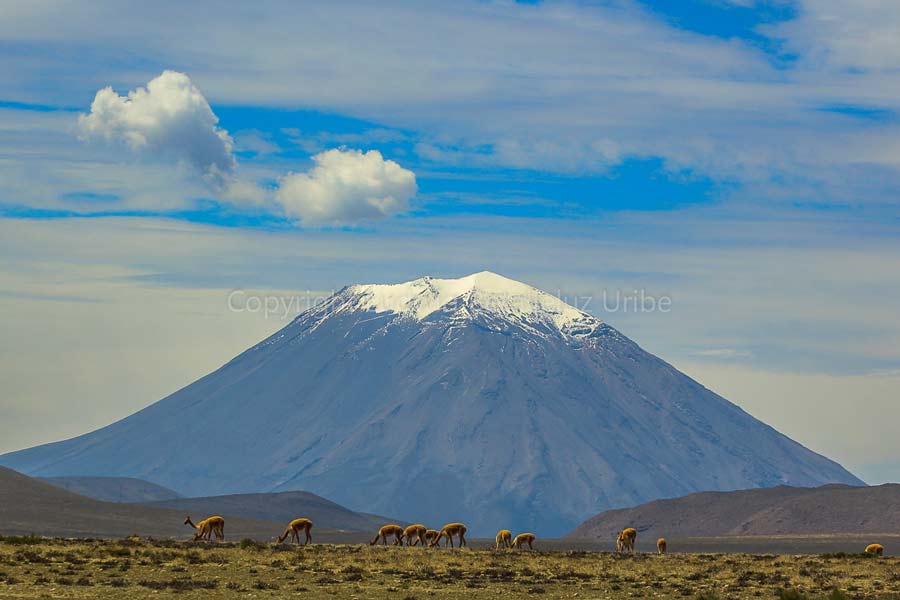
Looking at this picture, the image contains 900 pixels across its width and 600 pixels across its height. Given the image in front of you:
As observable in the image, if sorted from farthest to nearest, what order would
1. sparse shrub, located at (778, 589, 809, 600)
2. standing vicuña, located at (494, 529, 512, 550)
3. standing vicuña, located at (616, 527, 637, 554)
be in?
standing vicuña, located at (494, 529, 512, 550) → standing vicuña, located at (616, 527, 637, 554) → sparse shrub, located at (778, 589, 809, 600)

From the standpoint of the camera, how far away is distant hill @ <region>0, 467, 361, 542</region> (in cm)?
10912

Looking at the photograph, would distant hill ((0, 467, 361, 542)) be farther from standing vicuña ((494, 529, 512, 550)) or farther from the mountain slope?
standing vicuña ((494, 529, 512, 550))

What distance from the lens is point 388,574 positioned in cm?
4691

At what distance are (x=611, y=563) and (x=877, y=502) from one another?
148503mm

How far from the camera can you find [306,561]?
2010 inches

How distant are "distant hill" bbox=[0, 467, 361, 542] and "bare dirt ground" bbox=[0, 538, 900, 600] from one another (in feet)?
160

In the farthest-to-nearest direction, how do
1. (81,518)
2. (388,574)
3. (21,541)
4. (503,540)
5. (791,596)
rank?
(81,518) → (503,540) → (21,541) → (388,574) → (791,596)

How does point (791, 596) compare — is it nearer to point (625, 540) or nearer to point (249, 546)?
point (249, 546)

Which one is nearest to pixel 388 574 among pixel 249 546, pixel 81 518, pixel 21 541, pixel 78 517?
pixel 249 546

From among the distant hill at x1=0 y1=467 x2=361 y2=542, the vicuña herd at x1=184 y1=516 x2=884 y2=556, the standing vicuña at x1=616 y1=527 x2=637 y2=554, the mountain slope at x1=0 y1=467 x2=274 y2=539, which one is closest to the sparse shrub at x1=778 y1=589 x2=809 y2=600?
the vicuña herd at x1=184 y1=516 x2=884 y2=556

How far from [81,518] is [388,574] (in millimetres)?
82061

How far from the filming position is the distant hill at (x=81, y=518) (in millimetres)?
109125

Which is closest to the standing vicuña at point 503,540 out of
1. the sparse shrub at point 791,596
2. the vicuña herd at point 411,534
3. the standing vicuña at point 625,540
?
the vicuña herd at point 411,534

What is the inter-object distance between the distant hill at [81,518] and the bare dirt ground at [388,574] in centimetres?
4871
